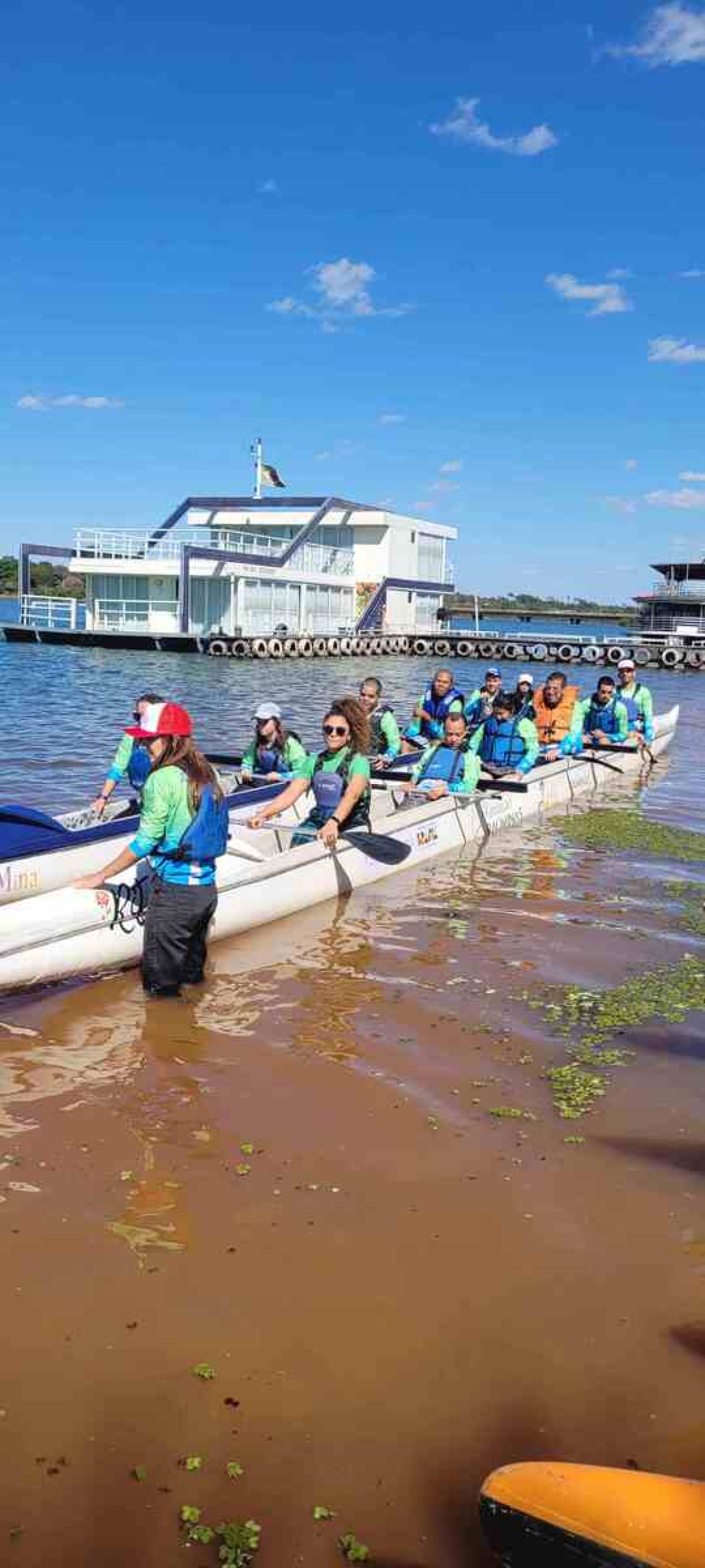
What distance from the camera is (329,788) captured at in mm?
9758

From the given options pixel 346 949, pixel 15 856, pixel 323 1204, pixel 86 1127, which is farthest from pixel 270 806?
pixel 323 1204

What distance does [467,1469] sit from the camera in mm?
3334

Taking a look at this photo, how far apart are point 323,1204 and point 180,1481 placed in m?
1.57

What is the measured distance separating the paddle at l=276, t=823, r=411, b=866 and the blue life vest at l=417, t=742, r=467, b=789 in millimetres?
2711

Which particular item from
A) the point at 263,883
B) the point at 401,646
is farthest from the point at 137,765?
the point at 401,646

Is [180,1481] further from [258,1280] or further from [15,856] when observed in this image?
[15,856]

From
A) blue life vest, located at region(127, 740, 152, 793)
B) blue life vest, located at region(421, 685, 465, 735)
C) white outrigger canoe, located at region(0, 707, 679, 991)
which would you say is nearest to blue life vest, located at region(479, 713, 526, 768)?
white outrigger canoe, located at region(0, 707, 679, 991)

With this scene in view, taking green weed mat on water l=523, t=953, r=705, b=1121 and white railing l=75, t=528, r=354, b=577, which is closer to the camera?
green weed mat on water l=523, t=953, r=705, b=1121

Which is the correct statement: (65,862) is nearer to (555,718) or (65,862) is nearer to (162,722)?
(162,722)

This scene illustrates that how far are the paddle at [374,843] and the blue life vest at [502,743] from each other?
497cm

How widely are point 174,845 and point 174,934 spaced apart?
63 cm

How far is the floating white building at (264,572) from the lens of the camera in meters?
51.5

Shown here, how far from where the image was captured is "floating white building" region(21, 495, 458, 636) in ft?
169

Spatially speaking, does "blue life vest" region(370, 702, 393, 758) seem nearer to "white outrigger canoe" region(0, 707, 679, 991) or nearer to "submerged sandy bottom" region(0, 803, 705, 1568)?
"white outrigger canoe" region(0, 707, 679, 991)
